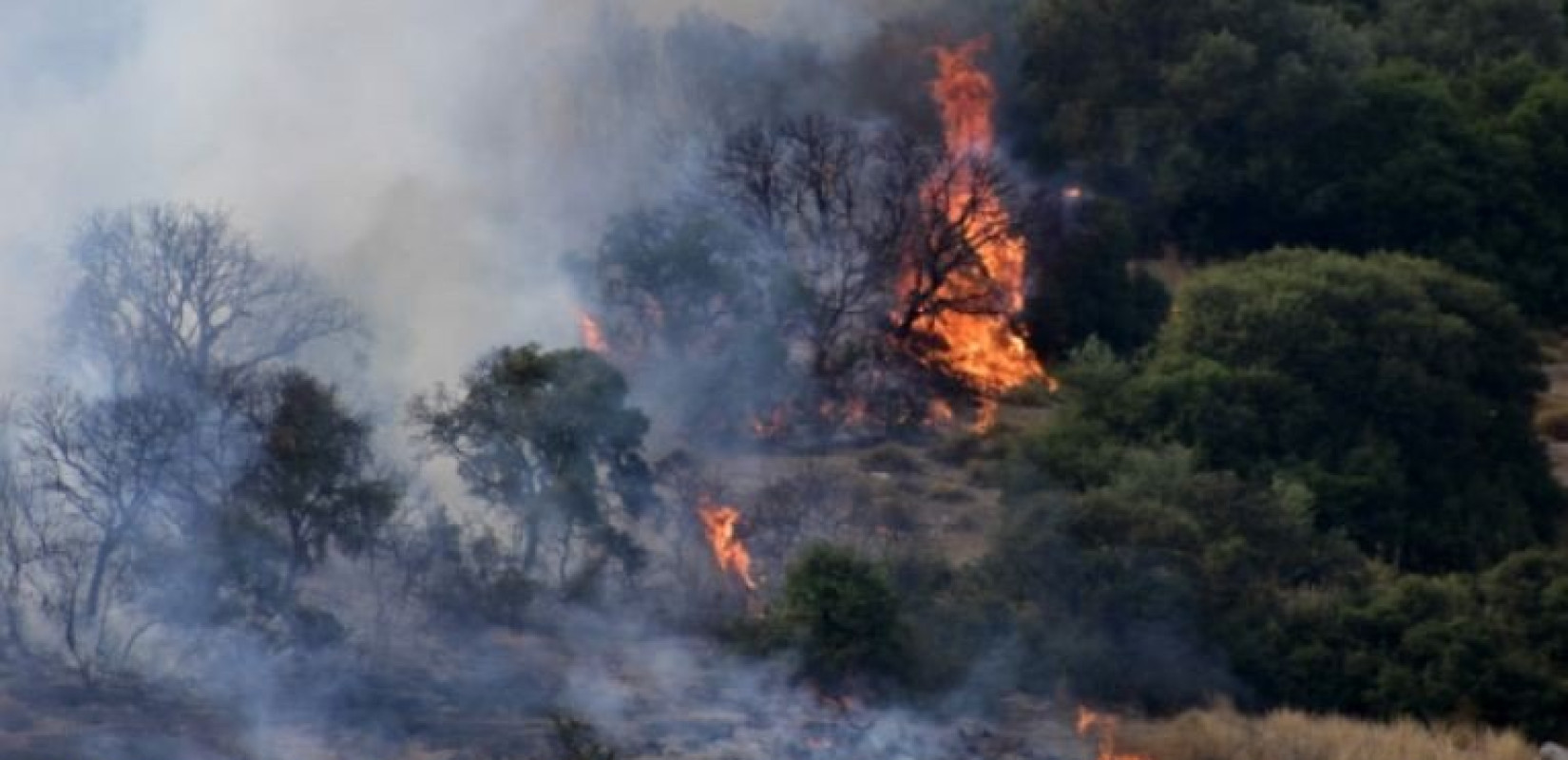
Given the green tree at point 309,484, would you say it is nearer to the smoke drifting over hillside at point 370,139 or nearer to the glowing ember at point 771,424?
the smoke drifting over hillside at point 370,139

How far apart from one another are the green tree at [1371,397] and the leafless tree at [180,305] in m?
8.45

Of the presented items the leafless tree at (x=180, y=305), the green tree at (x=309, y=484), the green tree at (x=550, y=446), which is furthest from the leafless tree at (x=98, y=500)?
the green tree at (x=550, y=446)

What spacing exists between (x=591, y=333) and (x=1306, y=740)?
1096 centimetres

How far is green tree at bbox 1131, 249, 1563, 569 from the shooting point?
29.1 meters

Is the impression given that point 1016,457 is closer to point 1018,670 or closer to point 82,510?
point 1018,670

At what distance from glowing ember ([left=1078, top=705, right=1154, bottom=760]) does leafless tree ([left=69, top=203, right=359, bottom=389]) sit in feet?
25.2

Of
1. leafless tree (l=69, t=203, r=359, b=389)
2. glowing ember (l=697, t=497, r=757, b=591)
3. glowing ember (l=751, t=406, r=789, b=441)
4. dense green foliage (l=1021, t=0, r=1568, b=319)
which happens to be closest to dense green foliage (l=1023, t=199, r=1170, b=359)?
dense green foliage (l=1021, t=0, r=1568, b=319)

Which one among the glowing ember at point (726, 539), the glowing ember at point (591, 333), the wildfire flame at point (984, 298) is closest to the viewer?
the glowing ember at point (726, 539)

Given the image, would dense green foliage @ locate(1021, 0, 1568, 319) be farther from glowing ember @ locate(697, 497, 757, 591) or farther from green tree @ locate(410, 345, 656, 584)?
green tree @ locate(410, 345, 656, 584)

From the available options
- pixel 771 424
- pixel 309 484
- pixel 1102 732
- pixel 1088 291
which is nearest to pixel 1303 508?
pixel 1102 732

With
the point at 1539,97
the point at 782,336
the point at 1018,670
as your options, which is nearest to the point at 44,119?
the point at 782,336

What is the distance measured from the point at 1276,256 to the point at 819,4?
8952 millimetres

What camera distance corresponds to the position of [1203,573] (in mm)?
25203

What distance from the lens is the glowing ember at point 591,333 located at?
31.4m
